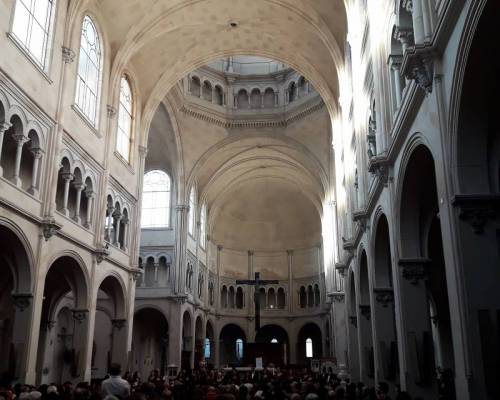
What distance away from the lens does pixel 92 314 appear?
21266mm

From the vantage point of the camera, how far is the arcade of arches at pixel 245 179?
310 inches

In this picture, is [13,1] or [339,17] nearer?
[13,1]

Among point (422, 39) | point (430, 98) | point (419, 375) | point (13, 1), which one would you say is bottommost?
point (419, 375)

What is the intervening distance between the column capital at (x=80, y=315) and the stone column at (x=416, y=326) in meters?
13.4

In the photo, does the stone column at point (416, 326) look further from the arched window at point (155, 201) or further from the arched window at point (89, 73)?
the arched window at point (155, 201)

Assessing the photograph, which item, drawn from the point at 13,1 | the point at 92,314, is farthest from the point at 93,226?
the point at 13,1

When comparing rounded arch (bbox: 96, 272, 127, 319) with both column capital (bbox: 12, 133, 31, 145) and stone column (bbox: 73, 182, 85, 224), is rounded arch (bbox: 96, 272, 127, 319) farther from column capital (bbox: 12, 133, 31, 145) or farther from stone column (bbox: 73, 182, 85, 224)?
column capital (bbox: 12, 133, 31, 145)

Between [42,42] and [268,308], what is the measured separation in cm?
3495

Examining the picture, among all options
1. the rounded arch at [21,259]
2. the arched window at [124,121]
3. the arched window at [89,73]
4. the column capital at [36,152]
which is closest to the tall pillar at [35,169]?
the column capital at [36,152]

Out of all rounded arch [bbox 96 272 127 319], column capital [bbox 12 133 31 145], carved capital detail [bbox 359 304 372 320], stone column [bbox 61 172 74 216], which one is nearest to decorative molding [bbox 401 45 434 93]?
carved capital detail [bbox 359 304 372 320]

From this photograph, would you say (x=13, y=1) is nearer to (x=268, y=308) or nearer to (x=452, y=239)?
(x=452, y=239)

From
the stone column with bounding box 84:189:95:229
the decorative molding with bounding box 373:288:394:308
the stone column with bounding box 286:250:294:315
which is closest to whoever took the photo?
the decorative molding with bounding box 373:288:394:308

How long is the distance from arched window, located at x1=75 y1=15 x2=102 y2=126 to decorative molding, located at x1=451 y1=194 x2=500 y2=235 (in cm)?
1682

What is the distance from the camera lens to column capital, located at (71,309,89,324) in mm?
20984
